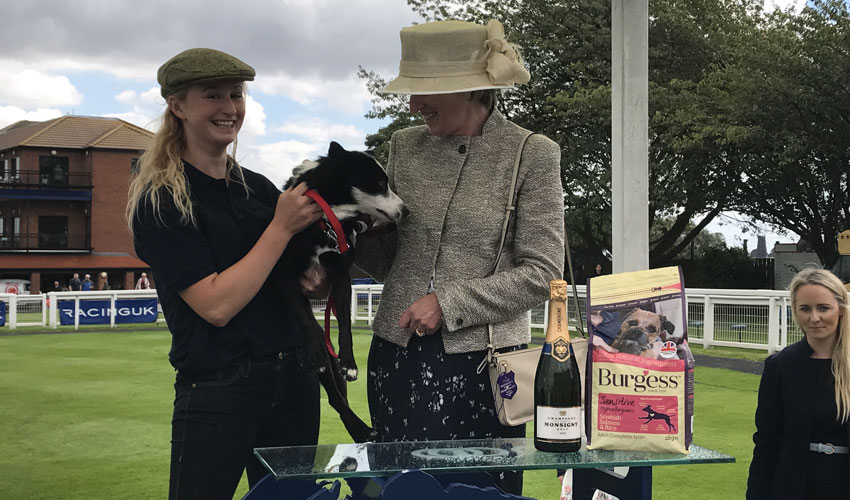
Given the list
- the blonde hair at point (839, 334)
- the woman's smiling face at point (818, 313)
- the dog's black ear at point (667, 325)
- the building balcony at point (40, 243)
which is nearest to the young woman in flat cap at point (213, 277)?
the dog's black ear at point (667, 325)

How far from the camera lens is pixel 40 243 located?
39062 millimetres

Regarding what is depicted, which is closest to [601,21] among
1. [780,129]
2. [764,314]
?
[780,129]

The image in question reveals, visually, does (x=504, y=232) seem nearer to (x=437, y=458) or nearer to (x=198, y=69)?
(x=437, y=458)

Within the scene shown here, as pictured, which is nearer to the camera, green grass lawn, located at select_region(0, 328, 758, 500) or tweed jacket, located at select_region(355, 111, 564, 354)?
tweed jacket, located at select_region(355, 111, 564, 354)

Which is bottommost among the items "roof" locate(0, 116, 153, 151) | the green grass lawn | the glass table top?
the green grass lawn

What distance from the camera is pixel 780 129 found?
775 inches

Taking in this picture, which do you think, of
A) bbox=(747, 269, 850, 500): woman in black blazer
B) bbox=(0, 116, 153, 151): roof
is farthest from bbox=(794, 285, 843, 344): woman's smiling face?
bbox=(0, 116, 153, 151): roof

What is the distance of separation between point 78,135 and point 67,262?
697cm

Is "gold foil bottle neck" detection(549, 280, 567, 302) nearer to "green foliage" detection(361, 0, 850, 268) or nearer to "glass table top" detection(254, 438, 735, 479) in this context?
"glass table top" detection(254, 438, 735, 479)

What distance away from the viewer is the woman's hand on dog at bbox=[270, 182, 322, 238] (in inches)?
85.6

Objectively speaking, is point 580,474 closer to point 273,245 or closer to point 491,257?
point 491,257

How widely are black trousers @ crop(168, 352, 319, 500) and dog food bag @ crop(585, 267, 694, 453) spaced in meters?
0.89

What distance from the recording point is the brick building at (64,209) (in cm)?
3900

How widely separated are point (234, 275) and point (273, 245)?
0.12 m
